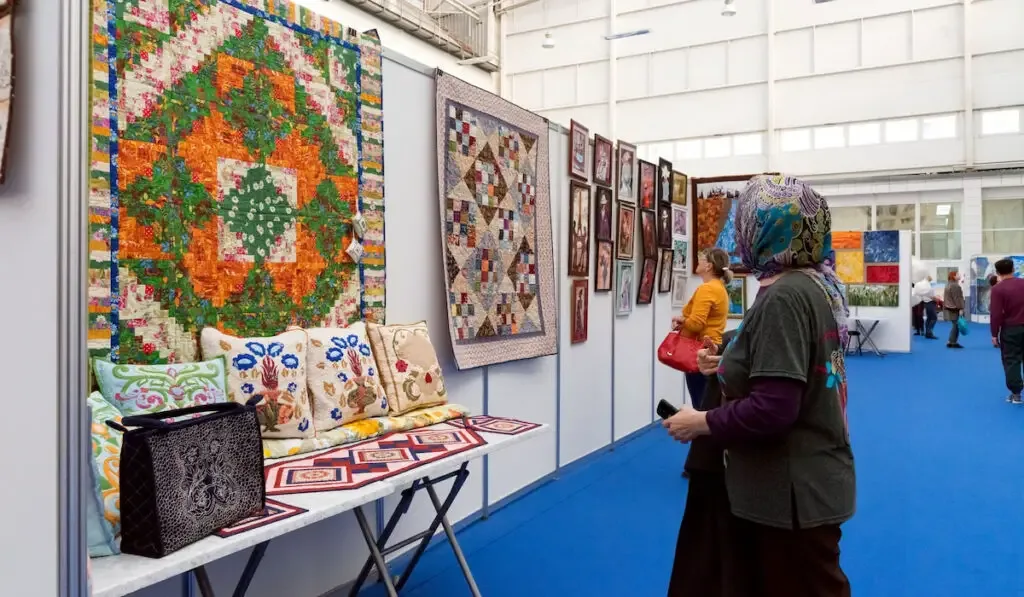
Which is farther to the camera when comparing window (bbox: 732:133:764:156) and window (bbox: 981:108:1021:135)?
window (bbox: 732:133:764:156)

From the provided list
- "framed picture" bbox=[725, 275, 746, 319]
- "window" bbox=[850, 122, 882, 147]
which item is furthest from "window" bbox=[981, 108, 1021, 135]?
"framed picture" bbox=[725, 275, 746, 319]

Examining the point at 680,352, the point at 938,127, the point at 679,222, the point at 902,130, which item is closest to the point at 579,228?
the point at 680,352

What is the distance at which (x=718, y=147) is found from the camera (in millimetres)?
16438

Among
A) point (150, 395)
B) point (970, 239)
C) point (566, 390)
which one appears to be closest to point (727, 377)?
point (150, 395)

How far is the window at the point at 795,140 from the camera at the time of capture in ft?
51.5

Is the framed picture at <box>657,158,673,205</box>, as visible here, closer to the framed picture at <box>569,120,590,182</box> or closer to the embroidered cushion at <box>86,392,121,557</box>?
the framed picture at <box>569,120,590,182</box>

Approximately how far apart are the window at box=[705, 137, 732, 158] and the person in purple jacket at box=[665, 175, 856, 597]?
50.9ft

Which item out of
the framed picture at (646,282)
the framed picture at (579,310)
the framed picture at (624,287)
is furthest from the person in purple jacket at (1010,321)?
the framed picture at (579,310)

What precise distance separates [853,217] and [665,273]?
12.5 meters

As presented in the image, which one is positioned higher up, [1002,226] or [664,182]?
[1002,226]

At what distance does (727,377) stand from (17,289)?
152 centimetres

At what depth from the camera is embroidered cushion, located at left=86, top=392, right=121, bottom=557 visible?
1.48 meters

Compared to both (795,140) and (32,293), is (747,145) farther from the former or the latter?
(32,293)

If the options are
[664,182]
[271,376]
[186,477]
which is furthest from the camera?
[664,182]
